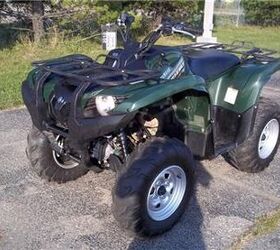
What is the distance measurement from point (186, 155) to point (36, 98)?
1219mm

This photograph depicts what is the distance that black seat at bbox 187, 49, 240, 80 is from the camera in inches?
155

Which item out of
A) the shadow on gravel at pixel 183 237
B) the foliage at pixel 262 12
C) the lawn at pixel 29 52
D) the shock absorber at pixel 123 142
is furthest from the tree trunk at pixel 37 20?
the foliage at pixel 262 12

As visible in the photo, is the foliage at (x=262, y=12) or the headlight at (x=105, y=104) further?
the foliage at (x=262, y=12)

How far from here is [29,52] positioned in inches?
412

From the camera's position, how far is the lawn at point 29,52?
743cm

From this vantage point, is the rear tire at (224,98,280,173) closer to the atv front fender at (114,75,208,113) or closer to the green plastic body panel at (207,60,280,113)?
the green plastic body panel at (207,60,280,113)

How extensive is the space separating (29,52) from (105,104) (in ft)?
25.3

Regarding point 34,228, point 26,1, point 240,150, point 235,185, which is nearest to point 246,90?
point 240,150

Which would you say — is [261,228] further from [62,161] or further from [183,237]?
[62,161]

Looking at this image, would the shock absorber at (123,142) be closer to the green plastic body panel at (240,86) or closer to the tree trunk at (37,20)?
the green plastic body panel at (240,86)

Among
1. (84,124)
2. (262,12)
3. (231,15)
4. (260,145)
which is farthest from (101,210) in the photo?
(231,15)

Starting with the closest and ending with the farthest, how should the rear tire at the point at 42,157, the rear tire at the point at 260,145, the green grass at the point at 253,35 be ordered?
1. the rear tire at the point at 42,157
2. the rear tire at the point at 260,145
3. the green grass at the point at 253,35

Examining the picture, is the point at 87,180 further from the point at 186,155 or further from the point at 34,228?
the point at 186,155

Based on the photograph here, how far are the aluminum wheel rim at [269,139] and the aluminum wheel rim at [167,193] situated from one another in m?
1.37
